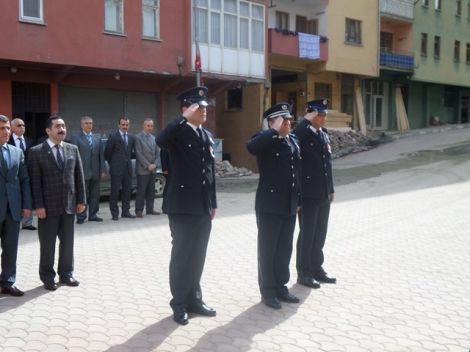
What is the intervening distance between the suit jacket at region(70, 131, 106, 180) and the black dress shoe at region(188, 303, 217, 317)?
610 cm

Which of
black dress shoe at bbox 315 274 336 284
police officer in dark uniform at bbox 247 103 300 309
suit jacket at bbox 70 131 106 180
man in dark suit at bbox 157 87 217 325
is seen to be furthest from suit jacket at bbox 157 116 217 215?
suit jacket at bbox 70 131 106 180

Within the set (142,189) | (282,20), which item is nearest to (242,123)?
(282,20)

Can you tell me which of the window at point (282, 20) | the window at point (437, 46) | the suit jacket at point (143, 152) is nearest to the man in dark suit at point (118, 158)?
the suit jacket at point (143, 152)

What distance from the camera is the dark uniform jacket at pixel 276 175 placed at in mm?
5707

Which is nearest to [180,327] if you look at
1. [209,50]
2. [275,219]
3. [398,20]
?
[275,219]

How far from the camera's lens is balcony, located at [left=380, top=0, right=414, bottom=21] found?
112 ft

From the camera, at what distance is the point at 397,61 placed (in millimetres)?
35094

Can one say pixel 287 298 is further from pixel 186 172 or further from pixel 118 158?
pixel 118 158

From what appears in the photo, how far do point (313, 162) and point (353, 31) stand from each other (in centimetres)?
2757

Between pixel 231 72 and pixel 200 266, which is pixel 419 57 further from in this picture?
pixel 200 266

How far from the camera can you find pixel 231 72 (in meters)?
23.9

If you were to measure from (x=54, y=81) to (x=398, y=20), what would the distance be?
2307 cm

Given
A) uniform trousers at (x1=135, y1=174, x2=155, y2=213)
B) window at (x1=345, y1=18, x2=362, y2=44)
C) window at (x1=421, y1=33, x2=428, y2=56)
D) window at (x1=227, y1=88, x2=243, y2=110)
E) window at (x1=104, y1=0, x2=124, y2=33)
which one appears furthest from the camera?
window at (x1=421, y1=33, x2=428, y2=56)

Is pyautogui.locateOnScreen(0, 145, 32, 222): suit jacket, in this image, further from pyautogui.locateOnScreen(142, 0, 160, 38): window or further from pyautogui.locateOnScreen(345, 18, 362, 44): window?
pyautogui.locateOnScreen(345, 18, 362, 44): window
